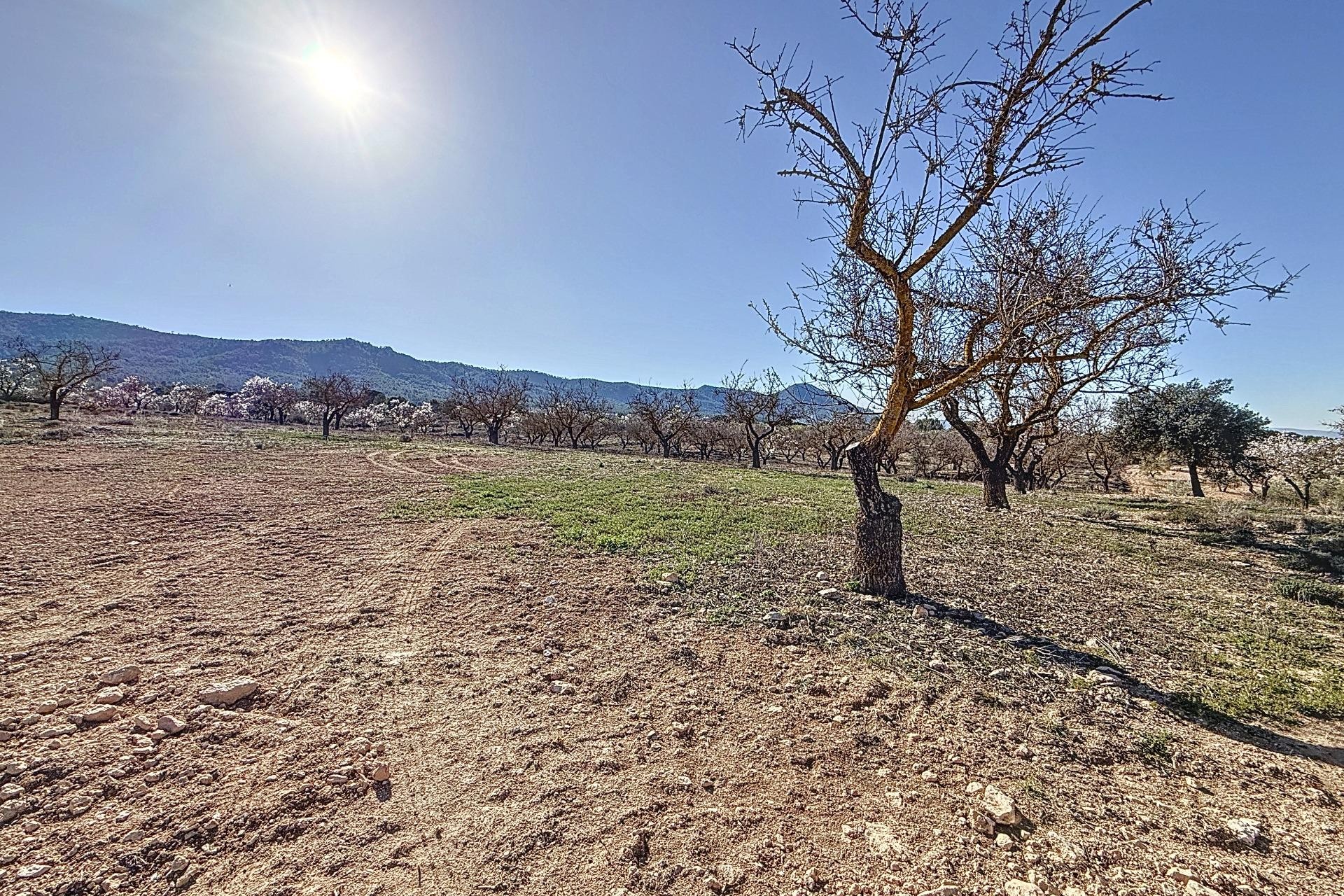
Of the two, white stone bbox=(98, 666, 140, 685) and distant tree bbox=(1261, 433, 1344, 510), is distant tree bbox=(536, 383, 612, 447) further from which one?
white stone bbox=(98, 666, 140, 685)

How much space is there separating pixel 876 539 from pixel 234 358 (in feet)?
587

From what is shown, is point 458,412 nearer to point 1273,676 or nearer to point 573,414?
point 573,414

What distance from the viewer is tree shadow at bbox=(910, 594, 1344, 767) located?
9.95 ft

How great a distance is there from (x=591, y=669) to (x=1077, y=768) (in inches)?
121

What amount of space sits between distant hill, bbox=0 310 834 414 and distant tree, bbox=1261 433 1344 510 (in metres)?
87.7

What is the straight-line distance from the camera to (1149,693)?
144 inches

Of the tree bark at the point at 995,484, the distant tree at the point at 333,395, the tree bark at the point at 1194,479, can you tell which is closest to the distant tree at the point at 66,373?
the distant tree at the point at 333,395

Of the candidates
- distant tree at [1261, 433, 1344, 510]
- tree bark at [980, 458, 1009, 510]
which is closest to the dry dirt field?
tree bark at [980, 458, 1009, 510]

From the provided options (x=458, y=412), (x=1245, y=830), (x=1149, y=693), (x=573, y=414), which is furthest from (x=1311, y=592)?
(x=458, y=412)

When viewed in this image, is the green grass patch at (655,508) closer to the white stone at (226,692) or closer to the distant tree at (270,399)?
the white stone at (226,692)

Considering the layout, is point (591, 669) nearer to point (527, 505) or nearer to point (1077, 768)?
point (1077, 768)

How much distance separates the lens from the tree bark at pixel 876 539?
5516mm

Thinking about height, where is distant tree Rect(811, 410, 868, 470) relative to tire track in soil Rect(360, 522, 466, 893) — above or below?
above

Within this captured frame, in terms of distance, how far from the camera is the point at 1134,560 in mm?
7340
